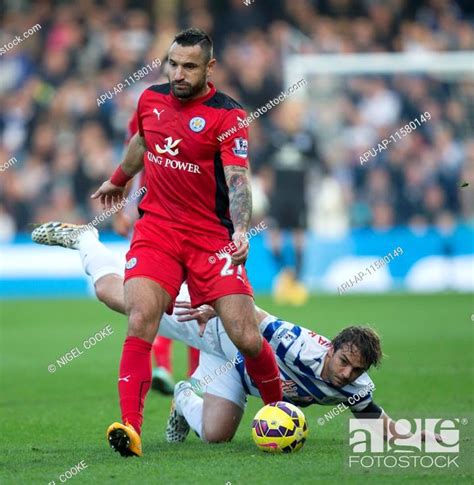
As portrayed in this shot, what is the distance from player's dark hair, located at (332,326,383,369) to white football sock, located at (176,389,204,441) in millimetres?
966

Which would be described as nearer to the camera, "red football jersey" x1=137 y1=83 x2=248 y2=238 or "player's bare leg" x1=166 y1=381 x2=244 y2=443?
"red football jersey" x1=137 y1=83 x2=248 y2=238

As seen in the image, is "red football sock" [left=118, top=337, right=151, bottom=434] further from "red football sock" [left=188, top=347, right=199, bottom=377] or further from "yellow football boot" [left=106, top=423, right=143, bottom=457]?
"red football sock" [left=188, top=347, right=199, bottom=377]

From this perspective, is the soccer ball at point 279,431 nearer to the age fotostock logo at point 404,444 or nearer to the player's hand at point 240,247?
the age fotostock logo at point 404,444

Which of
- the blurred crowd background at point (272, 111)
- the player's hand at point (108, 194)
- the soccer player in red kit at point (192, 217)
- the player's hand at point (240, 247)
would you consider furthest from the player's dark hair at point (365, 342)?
the blurred crowd background at point (272, 111)

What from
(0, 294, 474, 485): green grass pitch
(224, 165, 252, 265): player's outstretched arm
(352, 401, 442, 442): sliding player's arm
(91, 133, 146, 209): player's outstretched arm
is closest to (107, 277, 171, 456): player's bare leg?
(0, 294, 474, 485): green grass pitch

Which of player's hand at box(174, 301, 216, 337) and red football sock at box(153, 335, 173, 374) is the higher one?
player's hand at box(174, 301, 216, 337)

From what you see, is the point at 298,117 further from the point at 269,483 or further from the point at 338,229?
the point at 269,483

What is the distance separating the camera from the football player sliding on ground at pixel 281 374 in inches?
258

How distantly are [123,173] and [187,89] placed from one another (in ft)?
2.81

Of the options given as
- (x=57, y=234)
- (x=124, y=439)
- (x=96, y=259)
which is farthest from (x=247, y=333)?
(x=57, y=234)

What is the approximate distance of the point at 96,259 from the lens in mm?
7906

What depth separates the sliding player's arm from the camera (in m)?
6.56

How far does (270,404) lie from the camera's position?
260 inches

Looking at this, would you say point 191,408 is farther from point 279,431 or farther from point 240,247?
point 240,247
